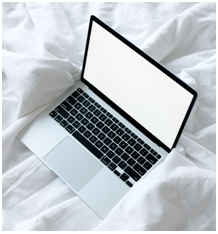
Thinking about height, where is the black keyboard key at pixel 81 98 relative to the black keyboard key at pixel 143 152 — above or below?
above

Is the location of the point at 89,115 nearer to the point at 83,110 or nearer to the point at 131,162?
the point at 83,110

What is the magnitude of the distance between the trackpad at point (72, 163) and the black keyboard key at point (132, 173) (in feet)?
0.20

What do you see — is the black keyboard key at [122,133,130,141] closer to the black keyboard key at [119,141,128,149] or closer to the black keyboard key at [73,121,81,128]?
the black keyboard key at [119,141,128,149]

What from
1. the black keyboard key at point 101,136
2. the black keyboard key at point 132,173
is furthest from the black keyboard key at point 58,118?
the black keyboard key at point 132,173

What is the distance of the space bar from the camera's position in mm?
818

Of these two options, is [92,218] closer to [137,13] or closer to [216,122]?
[216,122]

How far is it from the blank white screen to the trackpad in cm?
15

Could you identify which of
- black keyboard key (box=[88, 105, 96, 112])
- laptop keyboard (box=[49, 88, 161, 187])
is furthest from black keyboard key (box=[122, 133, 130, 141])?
black keyboard key (box=[88, 105, 96, 112])

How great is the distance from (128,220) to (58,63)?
410 millimetres

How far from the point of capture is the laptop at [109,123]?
29.9 inches

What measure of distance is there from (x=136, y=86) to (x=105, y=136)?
14 centimetres

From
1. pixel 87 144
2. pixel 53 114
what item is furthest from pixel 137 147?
pixel 53 114

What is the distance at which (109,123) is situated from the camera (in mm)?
852

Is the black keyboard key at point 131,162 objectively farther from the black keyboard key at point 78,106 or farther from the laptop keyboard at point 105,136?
the black keyboard key at point 78,106
